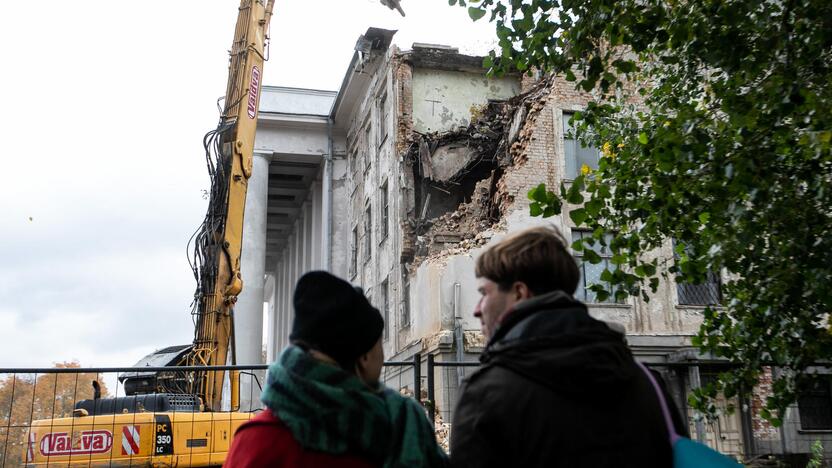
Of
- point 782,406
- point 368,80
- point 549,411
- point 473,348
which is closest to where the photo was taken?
point 549,411

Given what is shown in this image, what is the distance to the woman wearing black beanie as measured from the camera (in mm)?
1957

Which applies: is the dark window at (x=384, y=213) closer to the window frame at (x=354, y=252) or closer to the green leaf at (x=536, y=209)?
the window frame at (x=354, y=252)

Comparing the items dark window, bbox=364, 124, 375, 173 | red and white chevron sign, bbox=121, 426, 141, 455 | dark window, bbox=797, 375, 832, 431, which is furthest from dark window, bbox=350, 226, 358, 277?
red and white chevron sign, bbox=121, 426, 141, 455

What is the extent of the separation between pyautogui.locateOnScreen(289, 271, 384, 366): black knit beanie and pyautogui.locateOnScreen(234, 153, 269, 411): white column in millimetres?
26298

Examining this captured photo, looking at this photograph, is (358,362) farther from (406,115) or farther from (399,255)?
(406,115)

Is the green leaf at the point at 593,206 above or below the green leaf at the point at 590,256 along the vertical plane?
above

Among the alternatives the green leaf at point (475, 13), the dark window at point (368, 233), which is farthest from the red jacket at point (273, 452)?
the dark window at point (368, 233)

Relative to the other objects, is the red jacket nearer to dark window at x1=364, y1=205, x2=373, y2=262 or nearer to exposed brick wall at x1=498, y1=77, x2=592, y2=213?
exposed brick wall at x1=498, y1=77, x2=592, y2=213

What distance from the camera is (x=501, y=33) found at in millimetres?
5969

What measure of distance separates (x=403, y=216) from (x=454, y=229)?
175 centimetres

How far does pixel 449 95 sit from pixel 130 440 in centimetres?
1713

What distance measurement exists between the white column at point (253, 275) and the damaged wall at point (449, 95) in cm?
882

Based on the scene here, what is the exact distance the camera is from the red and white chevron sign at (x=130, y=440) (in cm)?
824

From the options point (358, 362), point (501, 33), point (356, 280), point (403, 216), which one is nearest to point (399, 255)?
point (403, 216)
